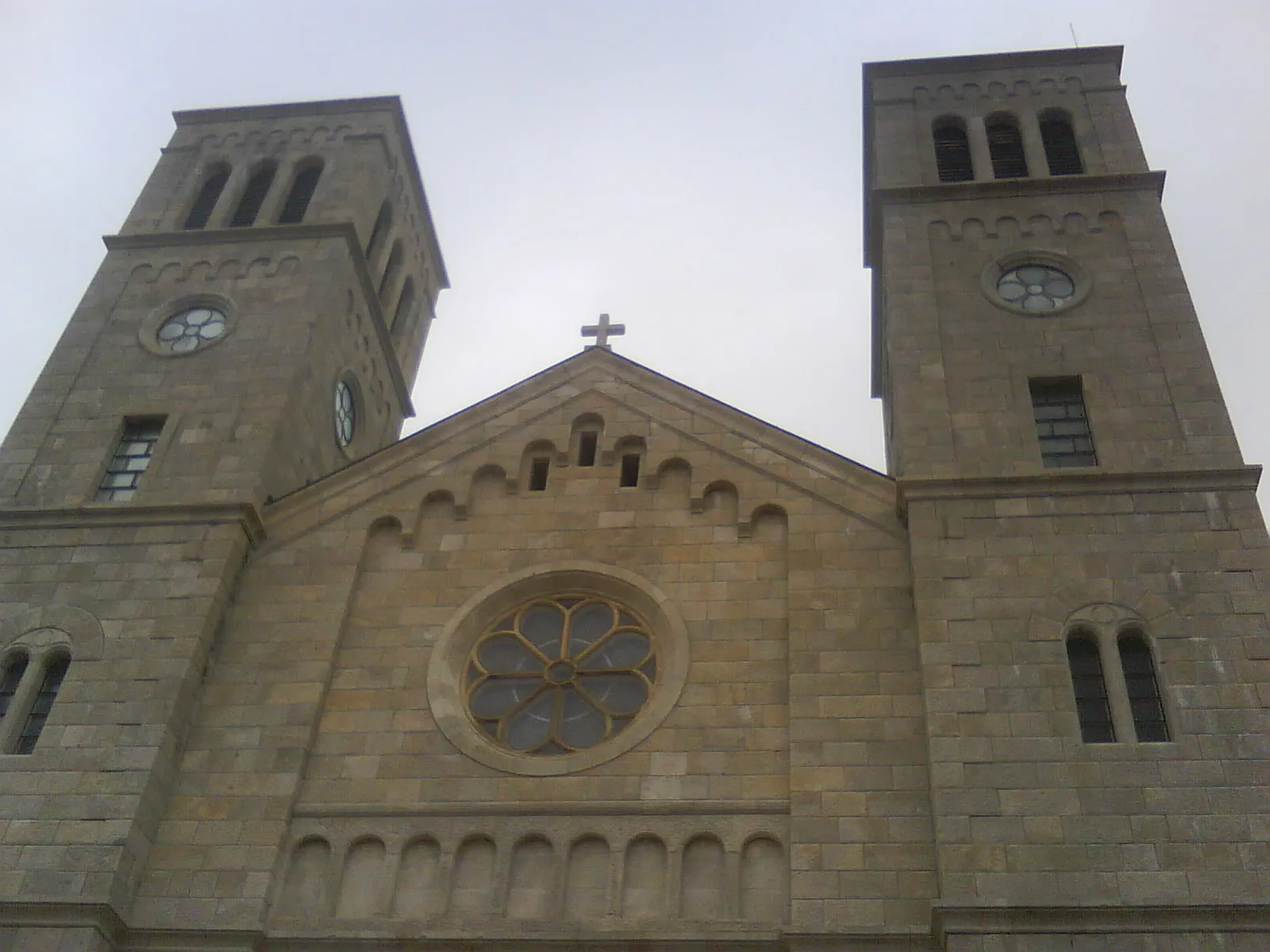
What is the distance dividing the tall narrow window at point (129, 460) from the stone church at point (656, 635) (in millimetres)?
49

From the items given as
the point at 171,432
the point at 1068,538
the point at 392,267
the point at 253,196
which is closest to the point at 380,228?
the point at 392,267

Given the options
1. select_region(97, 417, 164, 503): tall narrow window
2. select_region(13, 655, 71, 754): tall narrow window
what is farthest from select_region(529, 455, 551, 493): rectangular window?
select_region(13, 655, 71, 754): tall narrow window

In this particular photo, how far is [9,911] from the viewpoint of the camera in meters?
15.3

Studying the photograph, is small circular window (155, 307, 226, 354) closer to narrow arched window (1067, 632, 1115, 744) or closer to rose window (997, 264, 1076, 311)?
rose window (997, 264, 1076, 311)

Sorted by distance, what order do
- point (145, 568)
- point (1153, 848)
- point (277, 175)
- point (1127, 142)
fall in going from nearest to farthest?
point (1153, 848) → point (145, 568) → point (1127, 142) → point (277, 175)

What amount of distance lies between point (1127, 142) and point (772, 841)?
14.7 m

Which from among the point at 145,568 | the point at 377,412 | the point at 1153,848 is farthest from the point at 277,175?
the point at 1153,848

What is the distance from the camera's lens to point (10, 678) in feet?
59.7

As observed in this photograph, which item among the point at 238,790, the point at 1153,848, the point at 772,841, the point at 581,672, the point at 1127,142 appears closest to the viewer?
the point at 1153,848

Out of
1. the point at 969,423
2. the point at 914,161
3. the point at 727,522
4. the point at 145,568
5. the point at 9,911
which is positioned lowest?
the point at 9,911

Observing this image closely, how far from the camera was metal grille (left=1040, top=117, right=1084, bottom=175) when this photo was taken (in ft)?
81.5

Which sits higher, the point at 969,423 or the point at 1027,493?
the point at 969,423

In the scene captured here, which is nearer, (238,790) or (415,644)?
(238,790)

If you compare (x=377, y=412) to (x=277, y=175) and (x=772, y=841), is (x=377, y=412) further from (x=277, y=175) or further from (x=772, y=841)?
(x=772, y=841)
